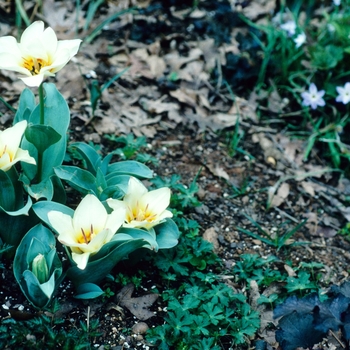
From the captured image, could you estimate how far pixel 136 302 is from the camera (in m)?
1.99

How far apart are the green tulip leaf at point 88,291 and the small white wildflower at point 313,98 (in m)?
1.81

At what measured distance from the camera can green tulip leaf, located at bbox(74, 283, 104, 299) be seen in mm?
1861

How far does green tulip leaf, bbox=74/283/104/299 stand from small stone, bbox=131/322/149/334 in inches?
7.3

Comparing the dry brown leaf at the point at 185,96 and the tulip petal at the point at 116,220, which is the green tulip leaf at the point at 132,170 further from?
the dry brown leaf at the point at 185,96

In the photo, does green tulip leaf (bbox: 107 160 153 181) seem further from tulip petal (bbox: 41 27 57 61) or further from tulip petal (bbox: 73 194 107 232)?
tulip petal (bbox: 41 27 57 61)

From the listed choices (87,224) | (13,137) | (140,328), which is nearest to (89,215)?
(87,224)

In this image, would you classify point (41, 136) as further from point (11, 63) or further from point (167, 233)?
point (167, 233)

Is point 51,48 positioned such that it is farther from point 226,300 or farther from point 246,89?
point 246,89

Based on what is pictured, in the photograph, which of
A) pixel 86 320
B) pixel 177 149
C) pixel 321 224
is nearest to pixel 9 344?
pixel 86 320

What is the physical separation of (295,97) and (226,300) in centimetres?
175

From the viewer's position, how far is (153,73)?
3.24 metres

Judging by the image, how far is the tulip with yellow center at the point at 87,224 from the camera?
168cm

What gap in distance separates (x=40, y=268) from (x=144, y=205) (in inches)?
17.5

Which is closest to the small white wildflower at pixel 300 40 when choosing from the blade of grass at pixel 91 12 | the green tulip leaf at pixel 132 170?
the blade of grass at pixel 91 12
